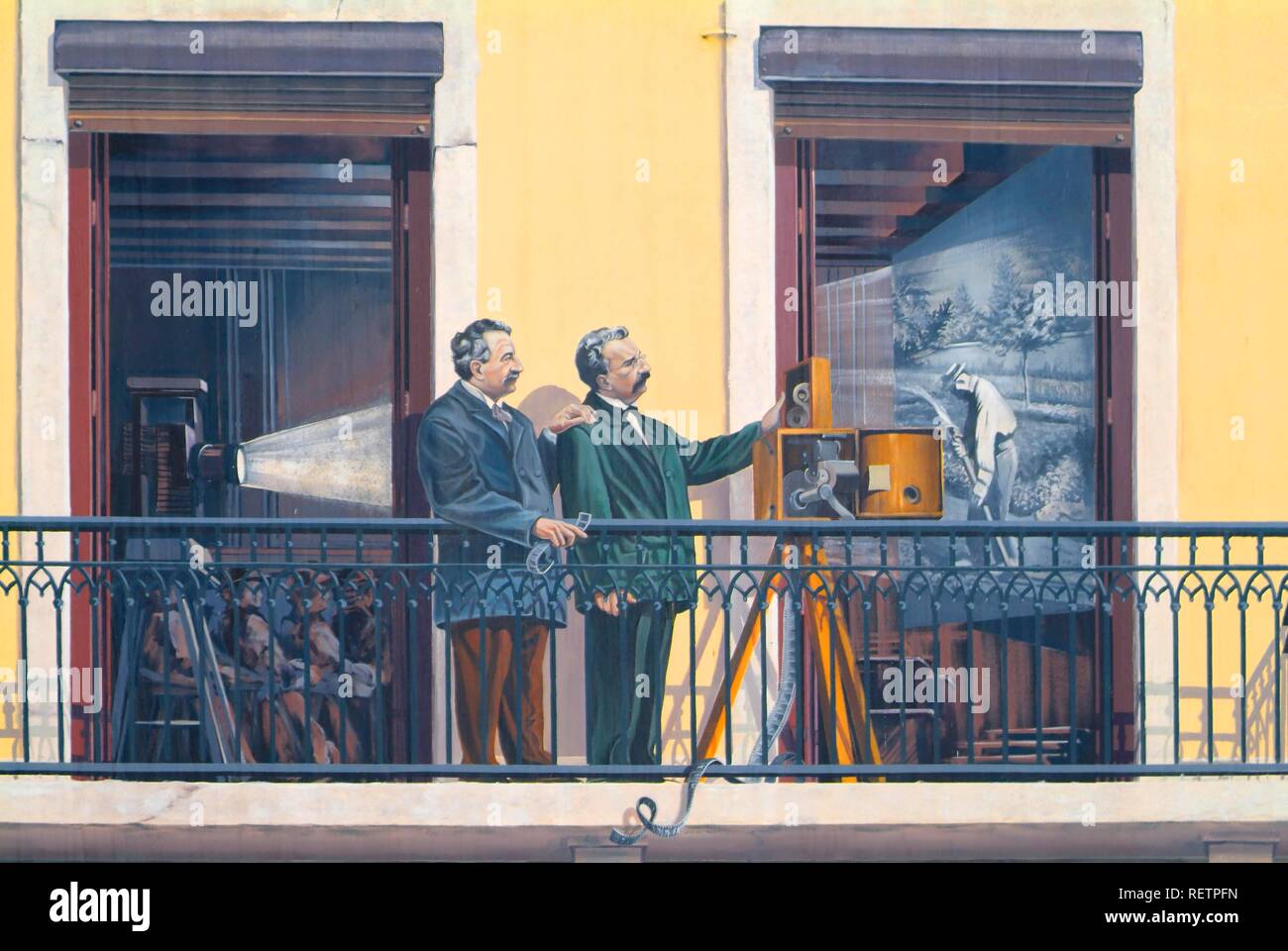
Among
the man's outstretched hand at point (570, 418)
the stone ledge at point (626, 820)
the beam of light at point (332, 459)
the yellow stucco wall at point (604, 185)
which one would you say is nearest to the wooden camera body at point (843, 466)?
the yellow stucco wall at point (604, 185)

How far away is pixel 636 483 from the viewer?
28.3 ft

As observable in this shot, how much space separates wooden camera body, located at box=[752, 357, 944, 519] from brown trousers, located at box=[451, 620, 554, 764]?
48.7 inches

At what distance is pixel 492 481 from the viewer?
839cm

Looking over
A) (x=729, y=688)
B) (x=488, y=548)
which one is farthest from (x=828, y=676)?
(x=488, y=548)

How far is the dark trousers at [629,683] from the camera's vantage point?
850 centimetres

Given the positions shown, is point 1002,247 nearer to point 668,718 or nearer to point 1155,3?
point 1155,3

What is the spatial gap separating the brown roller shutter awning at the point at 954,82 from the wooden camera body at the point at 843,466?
1.41 m

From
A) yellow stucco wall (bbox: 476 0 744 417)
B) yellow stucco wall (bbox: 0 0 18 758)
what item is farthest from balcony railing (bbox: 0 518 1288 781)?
yellow stucco wall (bbox: 476 0 744 417)

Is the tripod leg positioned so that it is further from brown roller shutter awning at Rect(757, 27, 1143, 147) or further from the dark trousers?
brown roller shutter awning at Rect(757, 27, 1143, 147)

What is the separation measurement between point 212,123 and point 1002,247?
3743 millimetres

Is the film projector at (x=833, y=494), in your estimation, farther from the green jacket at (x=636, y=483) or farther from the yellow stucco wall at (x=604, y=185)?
the yellow stucco wall at (x=604, y=185)

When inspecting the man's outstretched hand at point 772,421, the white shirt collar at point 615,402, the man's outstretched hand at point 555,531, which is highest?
the white shirt collar at point 615,402
